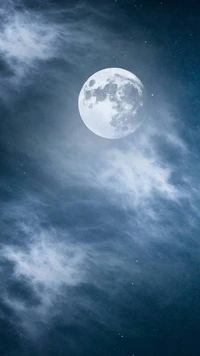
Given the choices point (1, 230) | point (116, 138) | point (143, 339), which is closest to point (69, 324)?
point (143, 339)

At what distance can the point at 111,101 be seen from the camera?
13.9m

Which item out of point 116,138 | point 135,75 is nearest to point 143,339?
point 116,138

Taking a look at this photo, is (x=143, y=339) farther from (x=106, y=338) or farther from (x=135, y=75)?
(x=135, y=75)

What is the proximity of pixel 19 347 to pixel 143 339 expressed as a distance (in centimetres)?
924

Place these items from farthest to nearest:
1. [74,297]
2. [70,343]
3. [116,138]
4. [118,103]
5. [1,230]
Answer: [70,343], [74,297], [1,230], [116,138], [118,103]

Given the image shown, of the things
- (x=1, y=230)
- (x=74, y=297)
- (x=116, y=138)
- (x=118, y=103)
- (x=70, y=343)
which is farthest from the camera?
(x=70, y=343)

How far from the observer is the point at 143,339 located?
66.2 feet

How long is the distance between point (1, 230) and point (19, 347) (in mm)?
9601

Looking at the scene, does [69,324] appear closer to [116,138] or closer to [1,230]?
[1,230]

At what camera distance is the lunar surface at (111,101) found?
13977mm

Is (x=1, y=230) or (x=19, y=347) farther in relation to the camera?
(x=19, y=347)

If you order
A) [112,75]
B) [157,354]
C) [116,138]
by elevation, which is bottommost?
[157,354]

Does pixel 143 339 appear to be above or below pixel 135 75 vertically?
below

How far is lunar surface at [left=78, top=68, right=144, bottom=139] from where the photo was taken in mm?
13977
